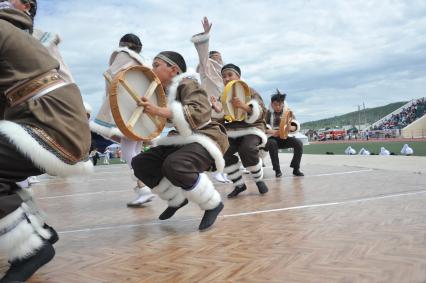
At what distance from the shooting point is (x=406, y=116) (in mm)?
52188

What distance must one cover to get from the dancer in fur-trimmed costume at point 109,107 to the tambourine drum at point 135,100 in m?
1.29

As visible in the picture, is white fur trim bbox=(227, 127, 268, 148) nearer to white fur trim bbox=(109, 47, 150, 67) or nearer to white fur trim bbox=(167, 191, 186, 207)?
white fur trim bbox=(109, 47, 150, 67)

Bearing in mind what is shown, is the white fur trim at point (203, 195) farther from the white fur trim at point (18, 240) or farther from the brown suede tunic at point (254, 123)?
the brown suede tunic at point (254, 123)

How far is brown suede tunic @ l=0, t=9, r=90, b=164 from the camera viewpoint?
2498 millimetres

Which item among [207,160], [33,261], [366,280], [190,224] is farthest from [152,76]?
[366,280]

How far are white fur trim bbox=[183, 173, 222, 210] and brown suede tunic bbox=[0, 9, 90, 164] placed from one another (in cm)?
131

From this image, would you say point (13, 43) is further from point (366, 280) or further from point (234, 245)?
point (366, 280)

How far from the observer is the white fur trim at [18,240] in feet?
7.93

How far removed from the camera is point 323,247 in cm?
298

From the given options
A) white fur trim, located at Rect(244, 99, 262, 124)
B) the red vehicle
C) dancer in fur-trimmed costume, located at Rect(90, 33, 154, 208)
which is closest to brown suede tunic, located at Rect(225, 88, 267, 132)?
white fur trim, located at Rect(244, 99, 262, 124)

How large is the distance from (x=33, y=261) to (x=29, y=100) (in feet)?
3.05

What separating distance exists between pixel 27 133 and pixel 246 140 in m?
3.88


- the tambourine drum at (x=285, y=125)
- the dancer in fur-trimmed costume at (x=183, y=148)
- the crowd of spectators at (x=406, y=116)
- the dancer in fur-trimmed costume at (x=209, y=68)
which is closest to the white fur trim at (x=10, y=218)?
the dancer in fur-trimmed costume at (x=183, y=148)

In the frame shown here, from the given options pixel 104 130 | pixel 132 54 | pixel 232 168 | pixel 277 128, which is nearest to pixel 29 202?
pixel 104 130
